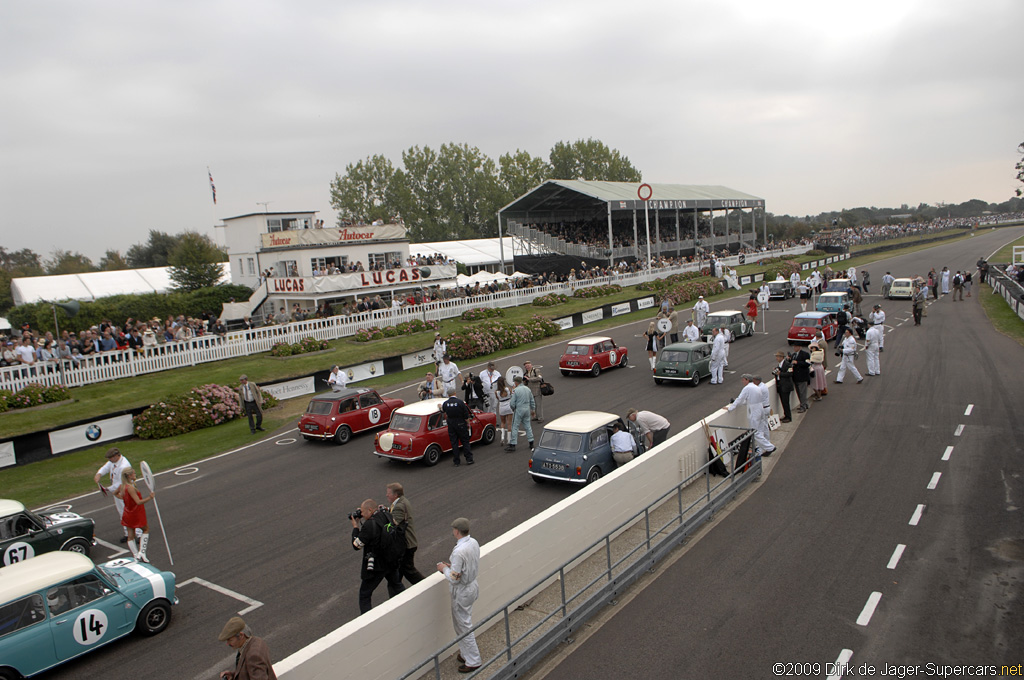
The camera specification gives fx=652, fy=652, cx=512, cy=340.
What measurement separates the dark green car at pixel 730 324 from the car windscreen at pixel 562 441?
1605 centimetres

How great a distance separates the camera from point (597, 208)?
223 ft

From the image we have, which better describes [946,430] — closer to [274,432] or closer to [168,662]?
[168,662]

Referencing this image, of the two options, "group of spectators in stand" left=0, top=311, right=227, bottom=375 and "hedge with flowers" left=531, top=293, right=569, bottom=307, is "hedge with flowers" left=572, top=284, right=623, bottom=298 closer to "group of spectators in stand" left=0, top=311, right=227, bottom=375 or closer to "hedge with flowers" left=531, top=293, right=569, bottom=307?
"hedge with flowers" left=531, top=293, right=569, bottom=307

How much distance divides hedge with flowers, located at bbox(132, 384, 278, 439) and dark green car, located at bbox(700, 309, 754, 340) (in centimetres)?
1850

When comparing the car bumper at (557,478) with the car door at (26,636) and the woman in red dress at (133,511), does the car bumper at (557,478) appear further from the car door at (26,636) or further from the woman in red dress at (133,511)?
the car door at (26,636)

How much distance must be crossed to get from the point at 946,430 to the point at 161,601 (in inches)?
658

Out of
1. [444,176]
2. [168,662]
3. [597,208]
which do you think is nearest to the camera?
[168,662]

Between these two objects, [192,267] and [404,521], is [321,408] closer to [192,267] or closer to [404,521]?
[404,521]

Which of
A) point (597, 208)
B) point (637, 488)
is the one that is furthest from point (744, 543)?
point (597, 208)

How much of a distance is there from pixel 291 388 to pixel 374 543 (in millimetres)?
18336

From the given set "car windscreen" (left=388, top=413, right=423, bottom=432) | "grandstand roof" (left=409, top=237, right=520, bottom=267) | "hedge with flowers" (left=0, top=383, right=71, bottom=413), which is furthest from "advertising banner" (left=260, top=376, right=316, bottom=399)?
"grandstand roof" (left=409, top=237, right=520, bottom=267)

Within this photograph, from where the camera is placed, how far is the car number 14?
8227 mm

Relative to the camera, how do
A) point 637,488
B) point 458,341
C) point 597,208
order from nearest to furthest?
1. point 637,488
2. point 458,341
3. point 597,208

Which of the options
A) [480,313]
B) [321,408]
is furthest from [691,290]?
[321,408]
